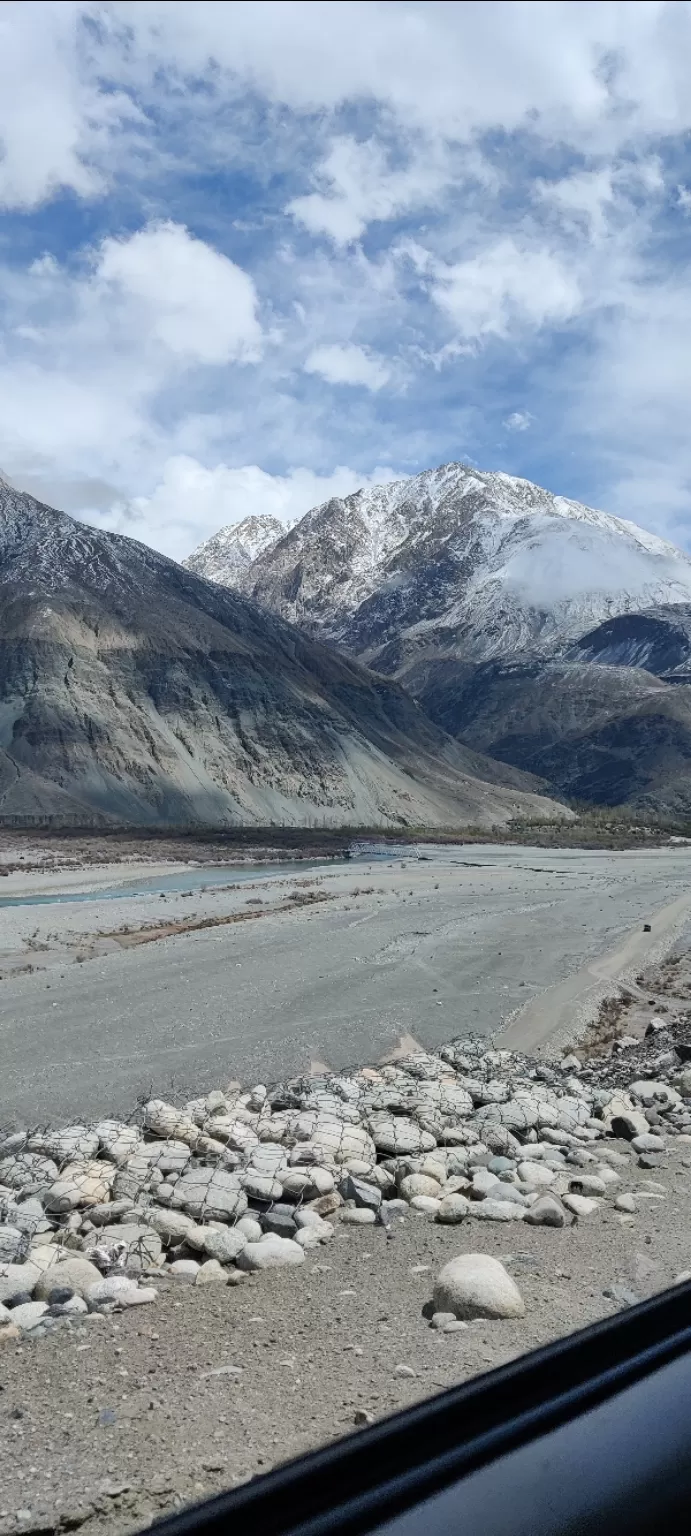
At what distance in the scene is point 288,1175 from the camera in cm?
707

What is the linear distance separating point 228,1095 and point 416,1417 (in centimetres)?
1055

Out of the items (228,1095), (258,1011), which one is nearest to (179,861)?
(258,1011)

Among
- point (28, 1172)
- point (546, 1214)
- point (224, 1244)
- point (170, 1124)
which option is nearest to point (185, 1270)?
point (224, 1244)

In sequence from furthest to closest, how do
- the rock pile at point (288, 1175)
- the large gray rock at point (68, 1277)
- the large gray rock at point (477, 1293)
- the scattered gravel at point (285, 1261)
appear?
1. the rock pile at point (288, 1175)
2. the large gray rock at point (68, 1277)
3. the large gray rock at point (477, 1293)
4. the scattered gravel at point (285, 1261)

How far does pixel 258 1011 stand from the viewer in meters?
16.4

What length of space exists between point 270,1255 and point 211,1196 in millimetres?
971

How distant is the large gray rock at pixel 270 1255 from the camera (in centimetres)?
564

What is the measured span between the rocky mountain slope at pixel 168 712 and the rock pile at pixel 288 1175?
74644 millimetres

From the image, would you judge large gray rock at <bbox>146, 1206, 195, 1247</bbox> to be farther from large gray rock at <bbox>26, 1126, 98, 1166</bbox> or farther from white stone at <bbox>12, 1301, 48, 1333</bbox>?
large gray rock at <bbox>26, 1126, 98, 1166</bbox>

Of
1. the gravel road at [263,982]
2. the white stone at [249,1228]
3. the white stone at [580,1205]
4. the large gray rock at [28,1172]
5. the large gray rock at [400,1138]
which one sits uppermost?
the white stone at [580,1205]

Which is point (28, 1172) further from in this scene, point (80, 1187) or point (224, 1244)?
point (224, 1244)

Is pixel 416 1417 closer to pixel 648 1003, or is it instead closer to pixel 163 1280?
pixel 163 1280

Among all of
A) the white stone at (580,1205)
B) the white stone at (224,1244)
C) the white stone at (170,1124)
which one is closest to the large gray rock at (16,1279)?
the white stone at (224,1244)

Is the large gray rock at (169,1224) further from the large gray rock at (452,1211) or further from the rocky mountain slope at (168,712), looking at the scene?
the rocky mountain slope at (168,712)
